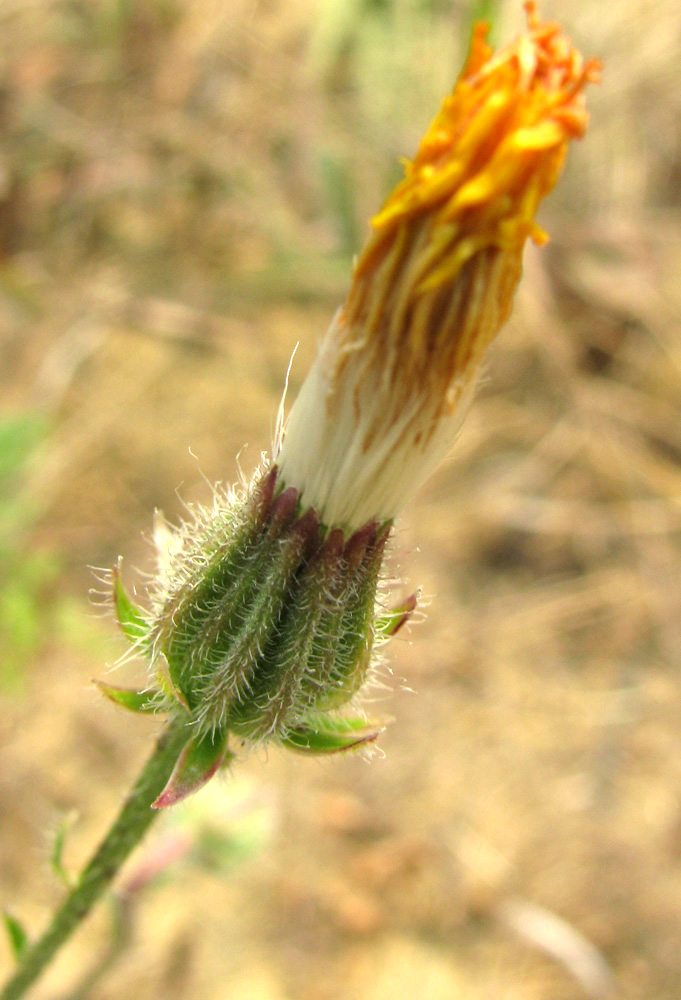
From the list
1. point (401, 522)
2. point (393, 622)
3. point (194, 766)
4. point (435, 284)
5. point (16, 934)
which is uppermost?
point (401, 522)

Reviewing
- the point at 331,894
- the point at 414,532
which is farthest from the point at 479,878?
the point at 414,532

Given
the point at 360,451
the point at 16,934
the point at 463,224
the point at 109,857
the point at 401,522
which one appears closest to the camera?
the point at 463,224

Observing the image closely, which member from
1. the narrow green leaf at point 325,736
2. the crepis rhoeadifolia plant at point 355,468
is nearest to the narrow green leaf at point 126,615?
the crepis rhoeadifolia plant at point 355,468

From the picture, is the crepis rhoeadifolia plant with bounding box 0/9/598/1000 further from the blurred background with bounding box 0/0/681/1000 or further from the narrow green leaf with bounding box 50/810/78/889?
the blurred background with bounding box 0/0/681/1000

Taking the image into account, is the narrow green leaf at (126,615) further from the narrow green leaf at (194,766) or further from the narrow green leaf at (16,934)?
the narrow green leaf at (16,934)

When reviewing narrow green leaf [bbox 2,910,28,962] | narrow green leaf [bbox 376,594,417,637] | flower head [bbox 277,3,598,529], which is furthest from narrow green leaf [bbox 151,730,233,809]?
narrow green leaf [bbox 2,910,28,962]

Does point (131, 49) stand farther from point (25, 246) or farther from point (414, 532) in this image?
point (414, 532)

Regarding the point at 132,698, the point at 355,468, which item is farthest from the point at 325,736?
the point at 355,468

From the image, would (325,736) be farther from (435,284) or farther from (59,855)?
(435,284)
